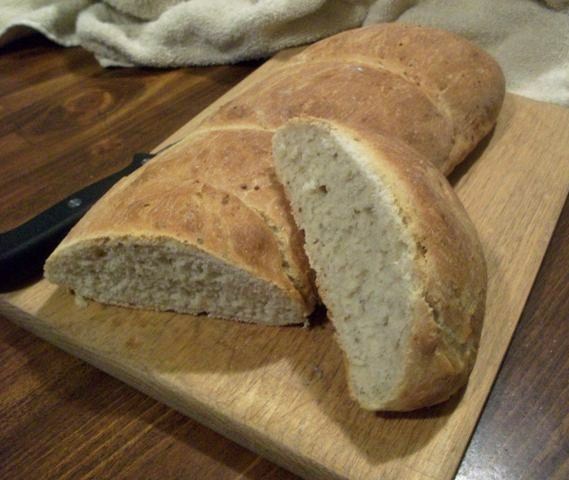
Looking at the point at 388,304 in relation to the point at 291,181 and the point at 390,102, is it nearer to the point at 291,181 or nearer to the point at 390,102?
the point at 291,181

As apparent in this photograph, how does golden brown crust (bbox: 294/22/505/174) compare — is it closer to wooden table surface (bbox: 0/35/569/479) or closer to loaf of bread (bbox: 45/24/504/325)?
loaf of bread (bbox: 45/24/504/325)

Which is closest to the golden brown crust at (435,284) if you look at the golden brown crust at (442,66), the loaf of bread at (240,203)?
the loaf of bread at (240,203)

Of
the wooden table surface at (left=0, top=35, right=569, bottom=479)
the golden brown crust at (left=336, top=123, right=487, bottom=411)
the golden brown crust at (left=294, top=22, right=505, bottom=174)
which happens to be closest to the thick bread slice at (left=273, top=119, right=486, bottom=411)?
the golden brown crust at (left=336, top=123, right=487, bottom=411)

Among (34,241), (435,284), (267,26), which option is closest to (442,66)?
(267,26)

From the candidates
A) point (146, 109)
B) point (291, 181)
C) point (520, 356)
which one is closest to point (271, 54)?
point (146, 109)

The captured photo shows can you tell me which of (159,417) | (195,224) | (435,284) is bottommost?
(159,417)

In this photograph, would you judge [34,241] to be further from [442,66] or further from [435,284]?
[442,66]
